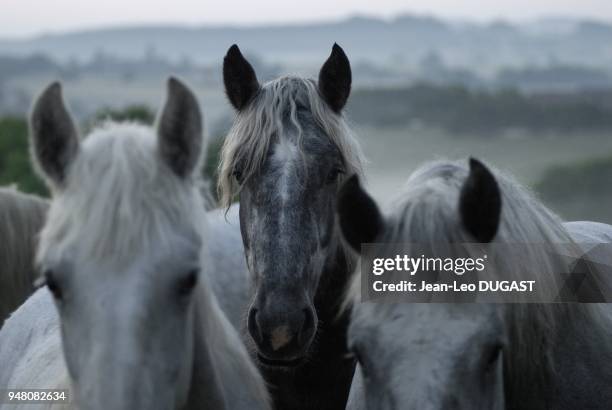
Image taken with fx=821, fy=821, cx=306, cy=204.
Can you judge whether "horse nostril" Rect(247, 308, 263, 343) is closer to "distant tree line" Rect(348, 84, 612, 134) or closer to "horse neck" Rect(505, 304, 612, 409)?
"horse neck" Rect(505, 304, 612, 409)

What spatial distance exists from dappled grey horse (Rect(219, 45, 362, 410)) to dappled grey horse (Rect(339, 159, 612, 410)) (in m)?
0.53

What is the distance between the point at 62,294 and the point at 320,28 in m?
179

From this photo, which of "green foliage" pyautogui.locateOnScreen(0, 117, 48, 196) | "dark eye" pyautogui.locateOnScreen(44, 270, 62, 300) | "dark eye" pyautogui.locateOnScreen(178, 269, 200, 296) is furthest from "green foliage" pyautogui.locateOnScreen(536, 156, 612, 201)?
"dark eye" pyautogui.locateOnScreen(44, 270, 62, 300)

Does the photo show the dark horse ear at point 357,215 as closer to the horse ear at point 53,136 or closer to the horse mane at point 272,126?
the horse ear at point 53,136

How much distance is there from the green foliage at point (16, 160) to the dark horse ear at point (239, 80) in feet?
36.0

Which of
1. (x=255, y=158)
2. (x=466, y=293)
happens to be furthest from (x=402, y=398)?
(x=255, y=158)

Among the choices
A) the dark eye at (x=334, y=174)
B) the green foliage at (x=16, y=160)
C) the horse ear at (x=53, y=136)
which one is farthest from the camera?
the green foliage at (x=16, y=160)

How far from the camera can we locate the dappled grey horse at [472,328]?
112 inches

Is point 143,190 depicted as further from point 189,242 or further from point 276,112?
point 276,112

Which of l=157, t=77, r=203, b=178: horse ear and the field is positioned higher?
l=157, t=77, r=203, b=178: horse ear

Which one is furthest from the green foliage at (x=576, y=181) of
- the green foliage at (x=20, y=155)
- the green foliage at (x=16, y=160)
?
the green foliage at (x=16, y=160)

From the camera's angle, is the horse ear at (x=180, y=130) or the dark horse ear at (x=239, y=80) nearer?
the horse ear at (x=180, y=130)

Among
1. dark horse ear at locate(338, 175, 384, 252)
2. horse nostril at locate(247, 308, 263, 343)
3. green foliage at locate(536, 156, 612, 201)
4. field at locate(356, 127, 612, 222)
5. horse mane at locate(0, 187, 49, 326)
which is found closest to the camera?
dark horse ear at locate(338, 175, 384, 252)

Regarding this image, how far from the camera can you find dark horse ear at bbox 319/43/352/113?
4688mm
